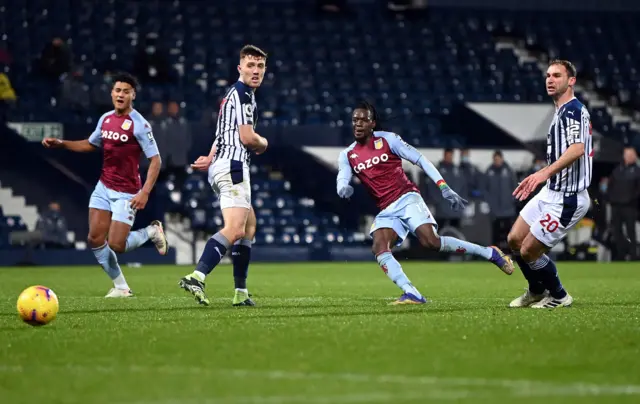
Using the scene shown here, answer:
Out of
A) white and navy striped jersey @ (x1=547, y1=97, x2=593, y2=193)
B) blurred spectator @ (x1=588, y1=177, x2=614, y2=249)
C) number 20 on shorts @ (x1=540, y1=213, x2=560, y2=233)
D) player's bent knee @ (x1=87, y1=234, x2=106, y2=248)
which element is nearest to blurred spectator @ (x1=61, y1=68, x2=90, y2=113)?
blurred spectator @ (x1=588, y1=177, x2=614, y2=249)

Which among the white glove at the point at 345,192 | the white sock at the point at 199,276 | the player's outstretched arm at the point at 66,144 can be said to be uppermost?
the player's outstretched arm at the point at 66,144

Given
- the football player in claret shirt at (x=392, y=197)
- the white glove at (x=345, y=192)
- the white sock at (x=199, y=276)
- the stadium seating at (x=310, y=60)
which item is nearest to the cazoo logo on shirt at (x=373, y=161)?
the football player in claret shirt at (x=392, y=197)

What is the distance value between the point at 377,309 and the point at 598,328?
234 cm

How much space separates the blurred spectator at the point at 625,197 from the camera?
22906 mm

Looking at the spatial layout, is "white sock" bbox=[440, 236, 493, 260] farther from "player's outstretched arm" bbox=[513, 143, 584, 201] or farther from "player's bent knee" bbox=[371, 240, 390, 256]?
"player's outstretched arm" bbox=[513, 143, 584, 201]

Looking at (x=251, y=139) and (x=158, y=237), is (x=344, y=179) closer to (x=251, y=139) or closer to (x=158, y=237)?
(x=251, y=139)

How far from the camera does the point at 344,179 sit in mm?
10383

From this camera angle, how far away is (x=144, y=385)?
5258mm

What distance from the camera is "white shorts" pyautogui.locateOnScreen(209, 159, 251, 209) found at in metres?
9.78

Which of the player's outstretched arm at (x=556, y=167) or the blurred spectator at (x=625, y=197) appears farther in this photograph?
the blurred spectator at (x=625, y=197)

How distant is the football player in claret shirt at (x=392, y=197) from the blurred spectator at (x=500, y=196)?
13248 mm

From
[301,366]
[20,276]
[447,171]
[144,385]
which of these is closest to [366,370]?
[301,366]

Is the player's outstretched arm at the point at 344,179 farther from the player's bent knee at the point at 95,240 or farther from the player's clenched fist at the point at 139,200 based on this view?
the player's bent knee at the point at 95,240

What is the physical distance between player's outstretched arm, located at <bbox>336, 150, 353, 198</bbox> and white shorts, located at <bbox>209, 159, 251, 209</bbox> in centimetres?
85
